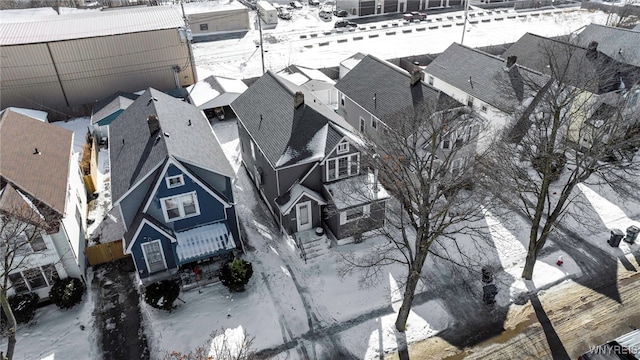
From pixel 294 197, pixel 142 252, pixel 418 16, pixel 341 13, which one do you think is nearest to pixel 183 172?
pixel 142 252

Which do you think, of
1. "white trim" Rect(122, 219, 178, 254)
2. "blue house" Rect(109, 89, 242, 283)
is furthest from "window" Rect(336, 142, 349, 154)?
"white trim" Rect(122, 219, 178, 254)

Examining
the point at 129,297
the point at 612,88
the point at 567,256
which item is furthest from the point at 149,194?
the point at 612,88

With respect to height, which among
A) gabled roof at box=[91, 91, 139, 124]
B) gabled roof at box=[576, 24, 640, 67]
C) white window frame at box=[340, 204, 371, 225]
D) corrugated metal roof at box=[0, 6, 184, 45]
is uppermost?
corrugated metal roof at box=[0, 6, 184, 45]

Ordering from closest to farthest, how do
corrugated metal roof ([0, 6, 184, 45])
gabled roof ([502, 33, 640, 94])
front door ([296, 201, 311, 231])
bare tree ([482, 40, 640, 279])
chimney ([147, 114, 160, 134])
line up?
bare tree ([482, 40, 640, 279]), chimney ([147, 114, 160, 134]), front door ([296, 201, 311, 231]), gabled roof ([502, 33, 640, 94]), corrugated metal roof ([0, 6, 184, 45])

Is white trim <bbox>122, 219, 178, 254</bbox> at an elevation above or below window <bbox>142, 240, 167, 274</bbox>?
above

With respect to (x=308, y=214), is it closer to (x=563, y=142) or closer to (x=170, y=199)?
(x=170, y=199)

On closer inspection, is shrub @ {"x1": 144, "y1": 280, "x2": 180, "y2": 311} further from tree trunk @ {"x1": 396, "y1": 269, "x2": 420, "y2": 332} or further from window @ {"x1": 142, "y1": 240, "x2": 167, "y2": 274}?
tree trunk @ {"x1": 396, "y1": 269, "x2": 420, "y2": 332}
